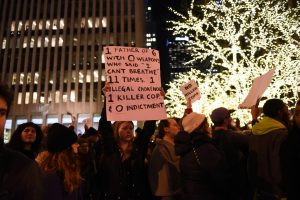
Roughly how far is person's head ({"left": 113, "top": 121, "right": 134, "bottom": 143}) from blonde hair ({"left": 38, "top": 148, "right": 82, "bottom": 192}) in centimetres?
128

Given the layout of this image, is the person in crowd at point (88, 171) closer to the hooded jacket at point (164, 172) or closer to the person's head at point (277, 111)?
the hooded jacket at point (164, 172)

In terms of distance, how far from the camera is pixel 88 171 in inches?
196

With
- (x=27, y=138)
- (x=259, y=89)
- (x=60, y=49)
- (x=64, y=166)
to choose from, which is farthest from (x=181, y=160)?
(x=60, y=49)

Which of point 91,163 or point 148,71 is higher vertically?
point 148,71

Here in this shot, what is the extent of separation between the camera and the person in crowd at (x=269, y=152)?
13.0 ft

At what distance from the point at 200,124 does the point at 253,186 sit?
1181 mm

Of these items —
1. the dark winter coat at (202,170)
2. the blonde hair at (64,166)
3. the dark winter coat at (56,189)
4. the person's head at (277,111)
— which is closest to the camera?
the dark winter coat at (56,189)

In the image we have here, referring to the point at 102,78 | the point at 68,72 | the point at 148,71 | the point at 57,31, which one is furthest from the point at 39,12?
the point at 148,71

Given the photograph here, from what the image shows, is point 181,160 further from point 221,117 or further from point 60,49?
point 60,49

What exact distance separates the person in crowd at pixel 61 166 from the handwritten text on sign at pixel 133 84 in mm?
Answer: 1314

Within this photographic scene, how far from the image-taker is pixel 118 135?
15.4 feet

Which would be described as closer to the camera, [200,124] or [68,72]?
[200,124]

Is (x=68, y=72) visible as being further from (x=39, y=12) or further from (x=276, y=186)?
(x=276, y=186)

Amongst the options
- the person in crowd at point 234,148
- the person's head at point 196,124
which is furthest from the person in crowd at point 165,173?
the person's head at point 196,124
